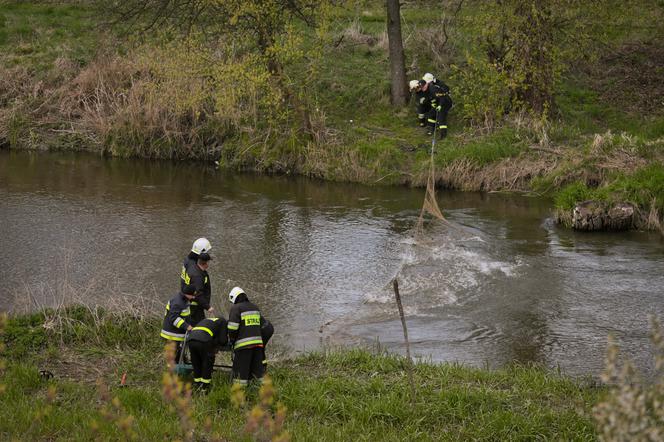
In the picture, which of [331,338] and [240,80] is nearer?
[331,338]

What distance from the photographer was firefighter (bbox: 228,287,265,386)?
988cm

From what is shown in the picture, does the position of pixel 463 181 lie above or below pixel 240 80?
below

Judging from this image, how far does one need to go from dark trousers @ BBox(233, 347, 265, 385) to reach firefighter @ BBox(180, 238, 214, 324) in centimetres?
138

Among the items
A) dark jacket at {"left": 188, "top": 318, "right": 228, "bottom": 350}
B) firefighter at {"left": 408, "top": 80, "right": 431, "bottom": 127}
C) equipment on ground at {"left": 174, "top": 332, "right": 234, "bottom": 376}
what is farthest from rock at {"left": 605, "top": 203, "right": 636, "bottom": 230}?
dark jacket at {"left": 188, "top": 318, "right": 228, "bottom": 350}

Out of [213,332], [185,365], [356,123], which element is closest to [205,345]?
[213,332]

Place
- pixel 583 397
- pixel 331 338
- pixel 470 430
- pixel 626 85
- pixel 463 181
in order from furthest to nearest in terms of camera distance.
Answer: pixel 626 85 → pixel 463 181 → pixel 331 338 → pixel 583 397 → pixel 470 430

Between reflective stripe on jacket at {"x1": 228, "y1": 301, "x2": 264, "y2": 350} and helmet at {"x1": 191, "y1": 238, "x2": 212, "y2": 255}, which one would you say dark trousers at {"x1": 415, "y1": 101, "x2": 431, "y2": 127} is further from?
reflective stripe on jacket at {"x1": 228, "y1": 301, "x2": 264, "y2": 350}

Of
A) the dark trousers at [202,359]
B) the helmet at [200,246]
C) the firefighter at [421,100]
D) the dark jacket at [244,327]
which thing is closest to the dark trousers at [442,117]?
A: the firefighter at [421,100]

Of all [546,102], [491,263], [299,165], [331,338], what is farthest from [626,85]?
[331,338]

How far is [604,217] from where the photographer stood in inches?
727

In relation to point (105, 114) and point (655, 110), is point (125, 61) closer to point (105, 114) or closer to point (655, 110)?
point (105, 114)

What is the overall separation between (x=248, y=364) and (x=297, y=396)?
693 millimetres

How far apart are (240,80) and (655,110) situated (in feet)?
35.9

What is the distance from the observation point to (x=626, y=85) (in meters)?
25.7
